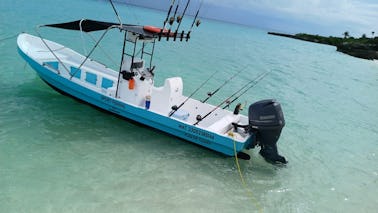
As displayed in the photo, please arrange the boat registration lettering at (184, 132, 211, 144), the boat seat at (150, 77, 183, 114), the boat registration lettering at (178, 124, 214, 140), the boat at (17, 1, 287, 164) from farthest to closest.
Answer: the boat seat at (150, 77, 183, 114) → the boat registration lettering at (184, 132, 211, 144) → the boat registration lettering at (178, 124, 214, 140) → the boat at (17, 1, 287, 164)

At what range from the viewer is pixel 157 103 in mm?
9898

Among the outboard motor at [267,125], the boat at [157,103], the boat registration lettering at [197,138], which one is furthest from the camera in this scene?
the boat registration lettering at [197,138]

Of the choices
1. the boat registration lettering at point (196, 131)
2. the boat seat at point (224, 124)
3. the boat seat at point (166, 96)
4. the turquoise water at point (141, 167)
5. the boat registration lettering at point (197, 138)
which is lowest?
the turquoise water at point (141, 167)

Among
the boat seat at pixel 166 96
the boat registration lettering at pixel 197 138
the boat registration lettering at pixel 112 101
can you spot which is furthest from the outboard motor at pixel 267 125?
the boat registration lettering at pixel 112 101

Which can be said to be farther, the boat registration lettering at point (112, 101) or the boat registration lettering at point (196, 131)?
the boat registration lettering at point (112, 101)

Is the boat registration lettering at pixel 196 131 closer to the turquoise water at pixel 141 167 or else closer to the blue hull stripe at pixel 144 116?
the blue hull stripe at pixel 144 116

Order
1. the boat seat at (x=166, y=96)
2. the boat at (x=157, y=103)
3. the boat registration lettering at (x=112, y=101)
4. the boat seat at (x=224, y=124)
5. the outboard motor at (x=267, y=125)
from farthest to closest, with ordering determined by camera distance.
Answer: the boat registration lettering at (x=112, y=101) < the boat seat at (x=166, y=96) < the boat seat at (x=224, y=124) < the boat at (x=157, y=103) < the outboard motor at (x=267, y=125)

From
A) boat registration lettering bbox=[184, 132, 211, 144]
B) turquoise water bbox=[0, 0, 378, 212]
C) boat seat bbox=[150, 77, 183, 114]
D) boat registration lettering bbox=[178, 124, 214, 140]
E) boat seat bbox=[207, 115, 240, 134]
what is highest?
boat seat bbox=[150, 77, 183, 114]

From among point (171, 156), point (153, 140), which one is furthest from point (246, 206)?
point (153, 140)

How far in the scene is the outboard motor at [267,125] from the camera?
846cm

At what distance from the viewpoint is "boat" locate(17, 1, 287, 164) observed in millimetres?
8734

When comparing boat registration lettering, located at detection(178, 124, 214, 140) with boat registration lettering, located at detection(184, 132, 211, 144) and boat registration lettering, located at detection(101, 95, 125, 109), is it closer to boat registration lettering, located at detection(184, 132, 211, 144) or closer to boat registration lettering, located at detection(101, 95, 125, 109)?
boat registration lettering, located at detection(184, 132, 211, 144)

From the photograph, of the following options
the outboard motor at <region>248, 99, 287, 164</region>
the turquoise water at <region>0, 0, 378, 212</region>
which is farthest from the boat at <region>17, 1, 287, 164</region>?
the turquoise water at <region>0, 0, 378, 212</region>

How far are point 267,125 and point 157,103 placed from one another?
3.52m
